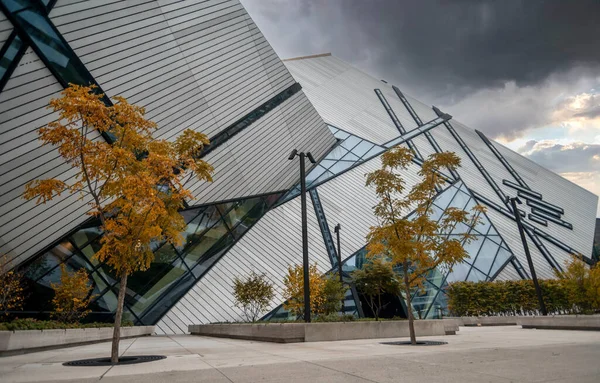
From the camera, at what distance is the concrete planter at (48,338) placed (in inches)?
400

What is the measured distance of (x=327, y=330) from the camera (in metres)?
12.9

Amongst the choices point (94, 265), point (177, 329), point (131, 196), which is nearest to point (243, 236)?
point (177, 329)

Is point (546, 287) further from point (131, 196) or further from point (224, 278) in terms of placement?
point (131, 196)

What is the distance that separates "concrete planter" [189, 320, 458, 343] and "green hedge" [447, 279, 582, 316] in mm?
11975

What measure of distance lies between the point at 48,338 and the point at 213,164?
13550mm

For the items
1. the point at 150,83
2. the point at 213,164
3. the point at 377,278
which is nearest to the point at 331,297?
the point at 377,278

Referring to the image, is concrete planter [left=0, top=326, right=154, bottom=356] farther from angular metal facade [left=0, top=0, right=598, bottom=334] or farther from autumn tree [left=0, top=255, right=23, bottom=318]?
angular metal facade [left=0, top=0, right=598, bottom=334]

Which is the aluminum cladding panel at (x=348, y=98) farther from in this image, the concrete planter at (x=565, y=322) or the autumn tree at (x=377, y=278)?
the concrete planter at (x=565, y=322)

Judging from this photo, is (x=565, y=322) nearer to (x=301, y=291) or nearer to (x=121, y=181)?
(x=301, y=291)

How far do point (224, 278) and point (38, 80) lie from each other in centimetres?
1447

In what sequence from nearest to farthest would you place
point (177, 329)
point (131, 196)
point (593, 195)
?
point (131, 196) < point (177, 329) < point (593, 195)

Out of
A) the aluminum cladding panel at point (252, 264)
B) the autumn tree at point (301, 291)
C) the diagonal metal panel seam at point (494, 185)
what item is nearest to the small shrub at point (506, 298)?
the diagonal metal panel seam at point (494, 185)

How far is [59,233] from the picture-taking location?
1719 centimetres

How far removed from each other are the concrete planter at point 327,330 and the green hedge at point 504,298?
11975 mm
